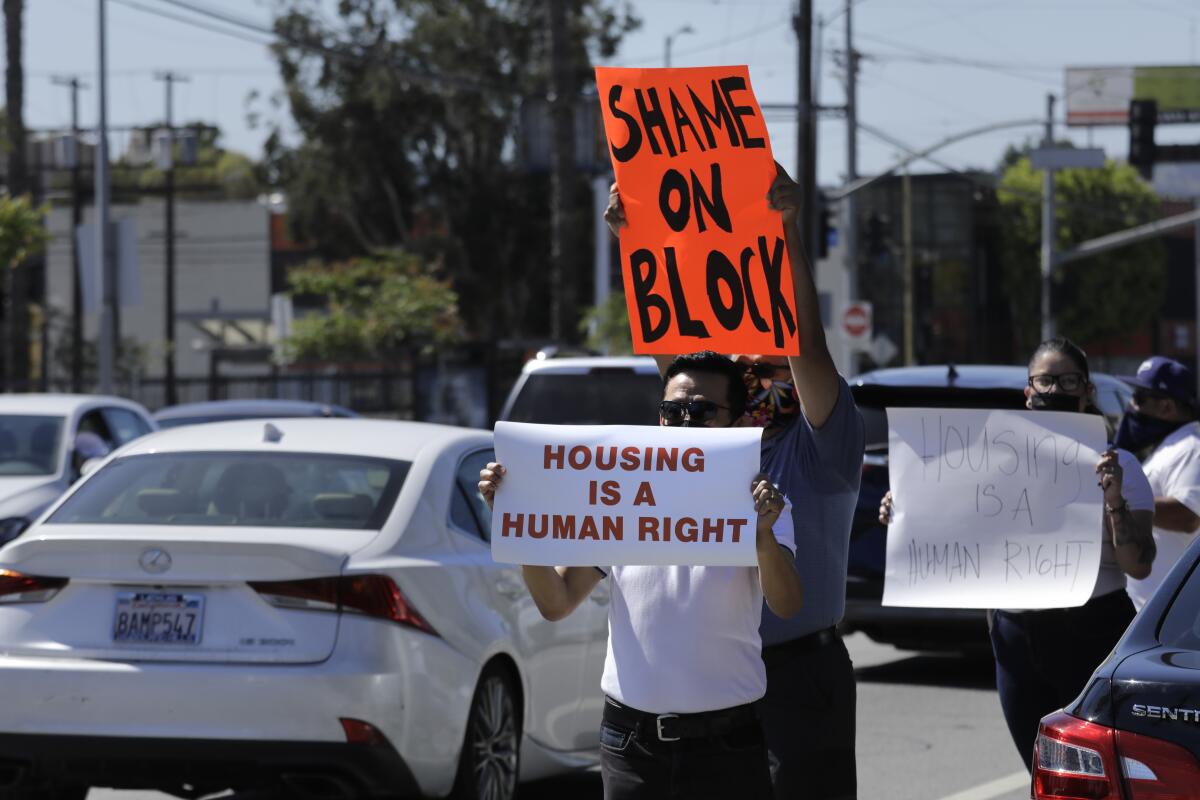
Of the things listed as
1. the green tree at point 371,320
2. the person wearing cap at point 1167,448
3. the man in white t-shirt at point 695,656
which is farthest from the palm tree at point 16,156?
the man in white t-shirt at point 695,656

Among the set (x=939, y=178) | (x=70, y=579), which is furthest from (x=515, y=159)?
(x=70, y=579)

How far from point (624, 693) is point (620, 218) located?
4.32ft

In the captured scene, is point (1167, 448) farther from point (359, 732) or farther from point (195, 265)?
point (195, 265)

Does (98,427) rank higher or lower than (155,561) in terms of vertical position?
higher

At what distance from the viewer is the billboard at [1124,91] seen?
74375 millimetres

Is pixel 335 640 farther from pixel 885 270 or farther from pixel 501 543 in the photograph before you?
pixel 885 270

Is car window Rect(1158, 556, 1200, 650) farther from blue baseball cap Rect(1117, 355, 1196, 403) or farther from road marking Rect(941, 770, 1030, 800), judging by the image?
road marking Rect(941, 770, 1030, 800)

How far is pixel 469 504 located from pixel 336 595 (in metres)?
1.08

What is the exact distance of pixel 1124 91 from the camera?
2995 inches

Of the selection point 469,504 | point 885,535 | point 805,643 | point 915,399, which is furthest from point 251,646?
point 885,535

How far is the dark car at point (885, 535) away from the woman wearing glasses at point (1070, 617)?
4194 millimetres

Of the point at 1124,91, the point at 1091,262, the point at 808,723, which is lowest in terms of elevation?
the point at 808,723

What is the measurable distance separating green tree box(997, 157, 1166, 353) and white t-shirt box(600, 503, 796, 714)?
71931mm

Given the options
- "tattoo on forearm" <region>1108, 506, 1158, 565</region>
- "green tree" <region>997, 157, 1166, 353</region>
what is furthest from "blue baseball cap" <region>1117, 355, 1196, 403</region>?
"green tree" <region>997, 157, 1166, 353</region>
